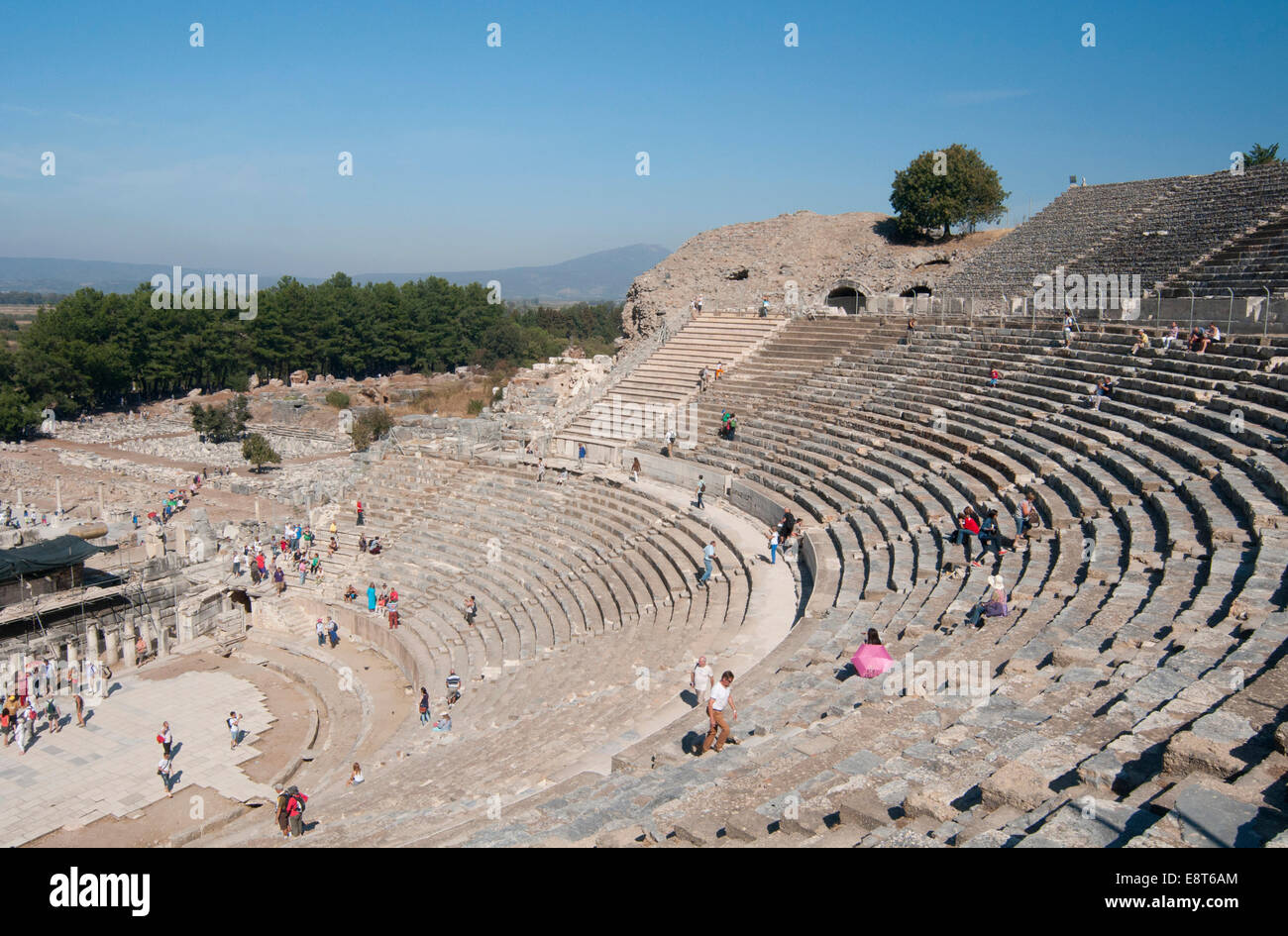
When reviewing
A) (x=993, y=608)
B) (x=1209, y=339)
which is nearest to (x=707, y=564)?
(x=993, y=608)

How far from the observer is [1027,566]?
37.7 ft

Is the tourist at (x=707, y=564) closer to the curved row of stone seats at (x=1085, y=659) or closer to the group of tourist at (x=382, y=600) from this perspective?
the curved row of stone seats at (x=1085, y=659)

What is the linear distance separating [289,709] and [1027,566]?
46.8 feet

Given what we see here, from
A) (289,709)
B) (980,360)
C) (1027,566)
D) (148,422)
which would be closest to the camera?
(1027,566)

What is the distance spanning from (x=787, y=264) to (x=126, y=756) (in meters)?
32.3

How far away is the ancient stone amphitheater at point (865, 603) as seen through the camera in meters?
6.07

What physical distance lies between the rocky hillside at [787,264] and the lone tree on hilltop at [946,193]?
3.59 feet

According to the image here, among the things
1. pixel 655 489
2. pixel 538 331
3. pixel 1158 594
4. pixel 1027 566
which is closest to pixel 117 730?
pixel 655 489

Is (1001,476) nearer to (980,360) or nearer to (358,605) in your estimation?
(980,360)

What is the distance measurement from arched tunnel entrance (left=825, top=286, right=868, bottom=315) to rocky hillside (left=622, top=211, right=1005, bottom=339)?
0.34m

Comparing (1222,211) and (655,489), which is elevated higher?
(1222,211)

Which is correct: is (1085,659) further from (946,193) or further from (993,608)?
(946,193)

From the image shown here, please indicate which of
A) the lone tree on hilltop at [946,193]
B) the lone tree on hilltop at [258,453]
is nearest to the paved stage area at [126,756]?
the lone tree on hilltop at [258,453]

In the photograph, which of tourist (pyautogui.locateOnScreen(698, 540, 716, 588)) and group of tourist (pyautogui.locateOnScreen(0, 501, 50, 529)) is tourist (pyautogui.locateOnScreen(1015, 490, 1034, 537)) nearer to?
tourist (pyautogui.locateOnScreen(698, 540, 716, 588))
